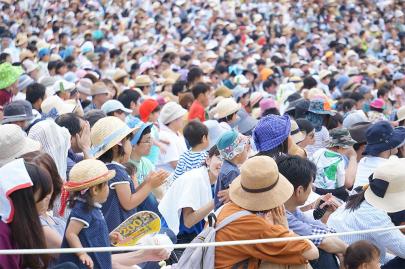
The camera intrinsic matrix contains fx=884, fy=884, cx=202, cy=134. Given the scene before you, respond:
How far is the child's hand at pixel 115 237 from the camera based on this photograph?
5054mm

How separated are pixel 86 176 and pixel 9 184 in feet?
2.59

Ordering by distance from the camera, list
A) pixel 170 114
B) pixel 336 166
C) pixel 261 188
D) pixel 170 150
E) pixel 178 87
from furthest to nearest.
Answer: pixel 178 87 < pixel 170 114 < pixel 170 150 < pixel 336 166 < pixel 261 188

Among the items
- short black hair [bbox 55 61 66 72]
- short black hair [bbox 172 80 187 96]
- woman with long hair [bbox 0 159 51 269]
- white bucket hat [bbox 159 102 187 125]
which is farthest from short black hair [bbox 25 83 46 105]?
woman with long hair [bbox 0 159 51 269]

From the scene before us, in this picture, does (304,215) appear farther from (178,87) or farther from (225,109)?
(178,87)

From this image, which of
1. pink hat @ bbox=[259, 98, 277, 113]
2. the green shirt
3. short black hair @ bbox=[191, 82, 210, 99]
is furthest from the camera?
short black hair @ bbox=[191, 82, 210, 99]

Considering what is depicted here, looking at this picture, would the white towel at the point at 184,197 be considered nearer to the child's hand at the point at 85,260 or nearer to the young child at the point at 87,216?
the young child at the point at 87,216

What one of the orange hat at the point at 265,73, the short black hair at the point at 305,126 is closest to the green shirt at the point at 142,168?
the short black hair at the point at 305,126

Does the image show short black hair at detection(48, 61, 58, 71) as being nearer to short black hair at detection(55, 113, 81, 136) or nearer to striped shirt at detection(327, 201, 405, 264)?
short black hair at detection(55, 113, 81, 136)

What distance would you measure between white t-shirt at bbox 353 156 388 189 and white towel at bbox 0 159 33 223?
3183 mm

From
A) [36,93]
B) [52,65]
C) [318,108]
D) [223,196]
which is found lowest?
[52,65]

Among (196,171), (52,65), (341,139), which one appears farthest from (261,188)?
(52,65)

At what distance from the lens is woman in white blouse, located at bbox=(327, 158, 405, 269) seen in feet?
16.5

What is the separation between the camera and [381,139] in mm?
6742

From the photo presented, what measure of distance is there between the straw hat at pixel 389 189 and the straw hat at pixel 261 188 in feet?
2.57
